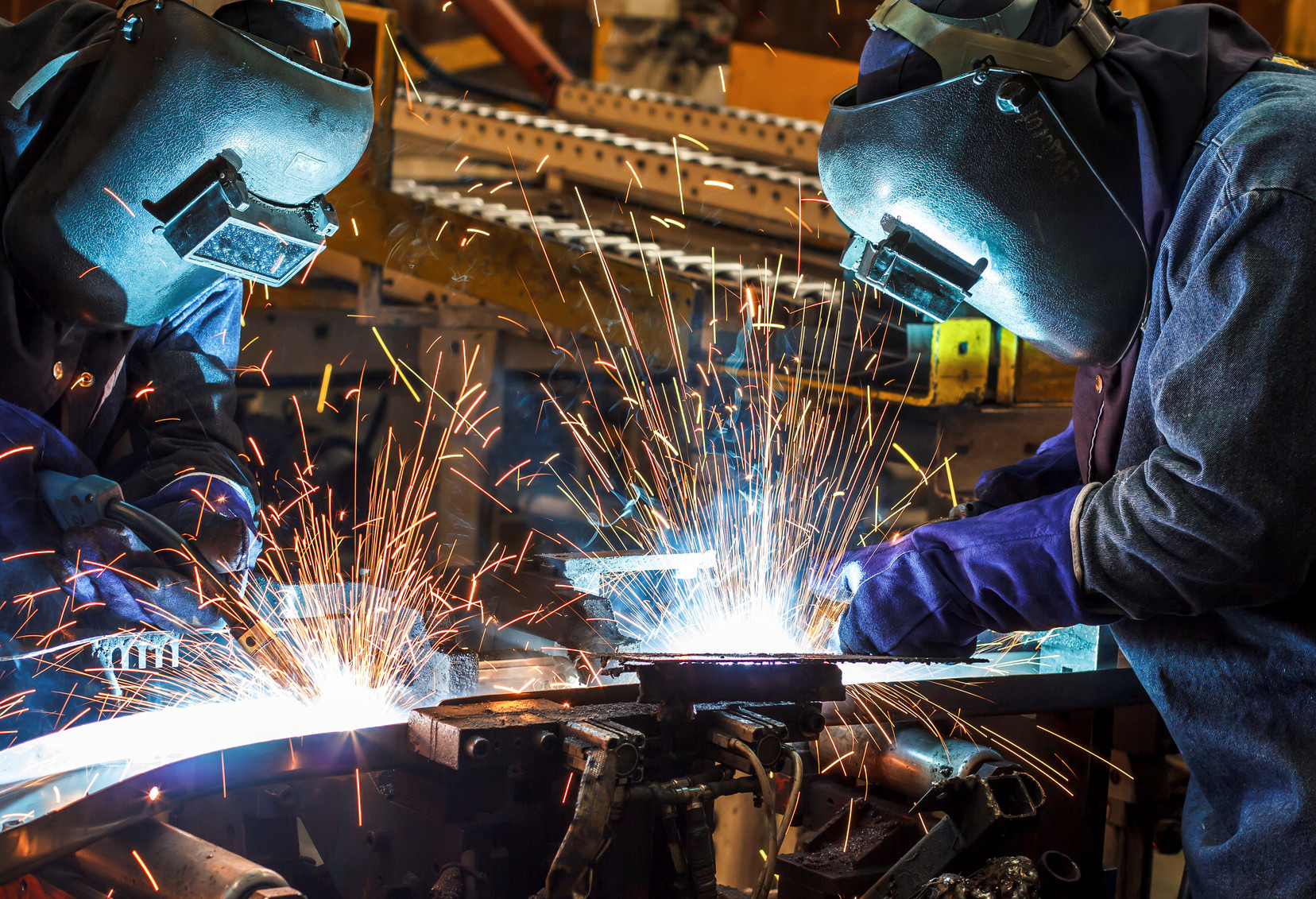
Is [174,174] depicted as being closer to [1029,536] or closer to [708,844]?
[708,844]

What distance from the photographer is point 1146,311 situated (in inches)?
72.4

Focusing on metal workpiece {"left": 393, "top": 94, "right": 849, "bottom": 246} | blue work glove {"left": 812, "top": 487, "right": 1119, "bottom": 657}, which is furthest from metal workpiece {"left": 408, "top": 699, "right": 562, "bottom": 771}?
metal workpiece {"left": 393, "top": 94, "right": 849, "bottom": 246}

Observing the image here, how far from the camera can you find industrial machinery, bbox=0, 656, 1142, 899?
4.86 ft

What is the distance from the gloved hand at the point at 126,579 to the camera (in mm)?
2096

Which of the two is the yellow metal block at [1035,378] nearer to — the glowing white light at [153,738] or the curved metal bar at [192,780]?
the glowing white light at [153,738]

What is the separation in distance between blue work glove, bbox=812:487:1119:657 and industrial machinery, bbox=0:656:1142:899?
0.17m

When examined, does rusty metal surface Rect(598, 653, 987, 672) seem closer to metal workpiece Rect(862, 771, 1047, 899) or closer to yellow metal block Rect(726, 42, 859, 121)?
metal workpiece Rect(862, 771, 1047, 899)

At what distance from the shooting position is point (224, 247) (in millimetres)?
2049

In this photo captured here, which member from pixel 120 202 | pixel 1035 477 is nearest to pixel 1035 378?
pixel 1035 477

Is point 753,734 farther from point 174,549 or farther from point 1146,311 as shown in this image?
point 174,549

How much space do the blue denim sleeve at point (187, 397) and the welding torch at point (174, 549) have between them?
0.31 m

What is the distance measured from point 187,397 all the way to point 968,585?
187 centimetres

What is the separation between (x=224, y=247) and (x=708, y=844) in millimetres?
1377

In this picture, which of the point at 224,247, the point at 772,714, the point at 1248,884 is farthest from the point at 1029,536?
the point at 224,247
